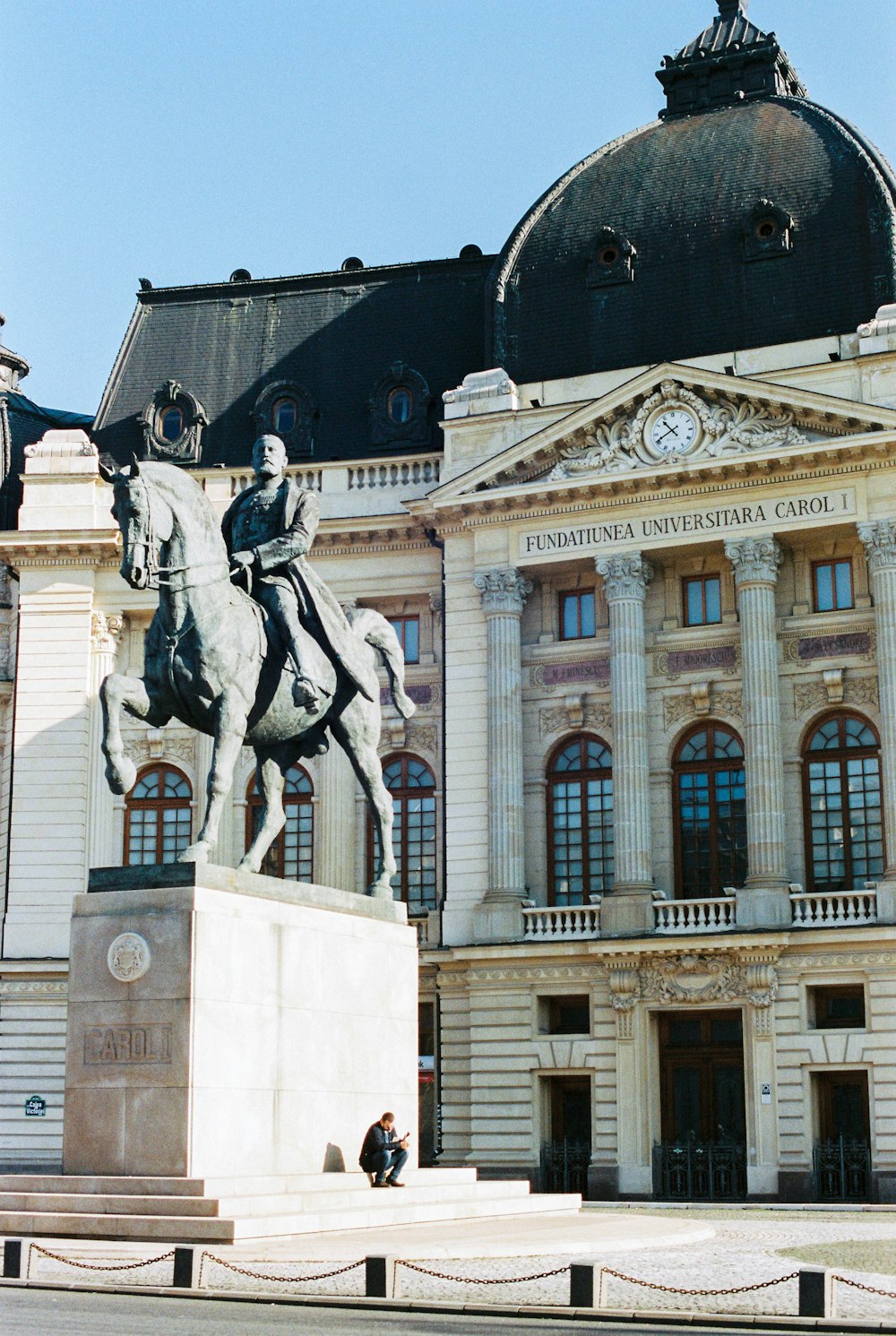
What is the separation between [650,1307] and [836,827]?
94.8 ft

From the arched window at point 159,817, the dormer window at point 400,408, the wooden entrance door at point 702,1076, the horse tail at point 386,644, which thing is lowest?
the wooden entrance door at point 702,1076

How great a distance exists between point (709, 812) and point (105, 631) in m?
15.9

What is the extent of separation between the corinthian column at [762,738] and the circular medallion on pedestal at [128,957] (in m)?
24.6

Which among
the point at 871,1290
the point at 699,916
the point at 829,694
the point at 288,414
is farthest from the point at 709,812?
the point at 871,1290

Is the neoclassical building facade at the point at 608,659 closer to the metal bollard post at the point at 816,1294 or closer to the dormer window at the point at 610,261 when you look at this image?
the dormer window at the point at 610,261

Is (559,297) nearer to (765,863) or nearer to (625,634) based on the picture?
(625,634)

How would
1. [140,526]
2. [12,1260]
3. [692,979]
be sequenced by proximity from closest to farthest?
[12,1260] < [140,526] < [692,979]

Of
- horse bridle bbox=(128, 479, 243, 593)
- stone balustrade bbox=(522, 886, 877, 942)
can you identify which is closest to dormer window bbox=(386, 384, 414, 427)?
stone balustrade bbox=(522, 886, 877, 942)

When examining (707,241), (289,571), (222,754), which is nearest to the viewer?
(222,754)

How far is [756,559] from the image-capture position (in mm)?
45156

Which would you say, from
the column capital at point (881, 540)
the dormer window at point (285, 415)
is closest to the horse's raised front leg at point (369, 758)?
the column capital at point (881, 540)

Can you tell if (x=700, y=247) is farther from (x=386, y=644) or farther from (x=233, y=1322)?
(x=233, y=1322)

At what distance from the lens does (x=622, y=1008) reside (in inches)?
1734

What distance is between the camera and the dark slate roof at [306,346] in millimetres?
52781
